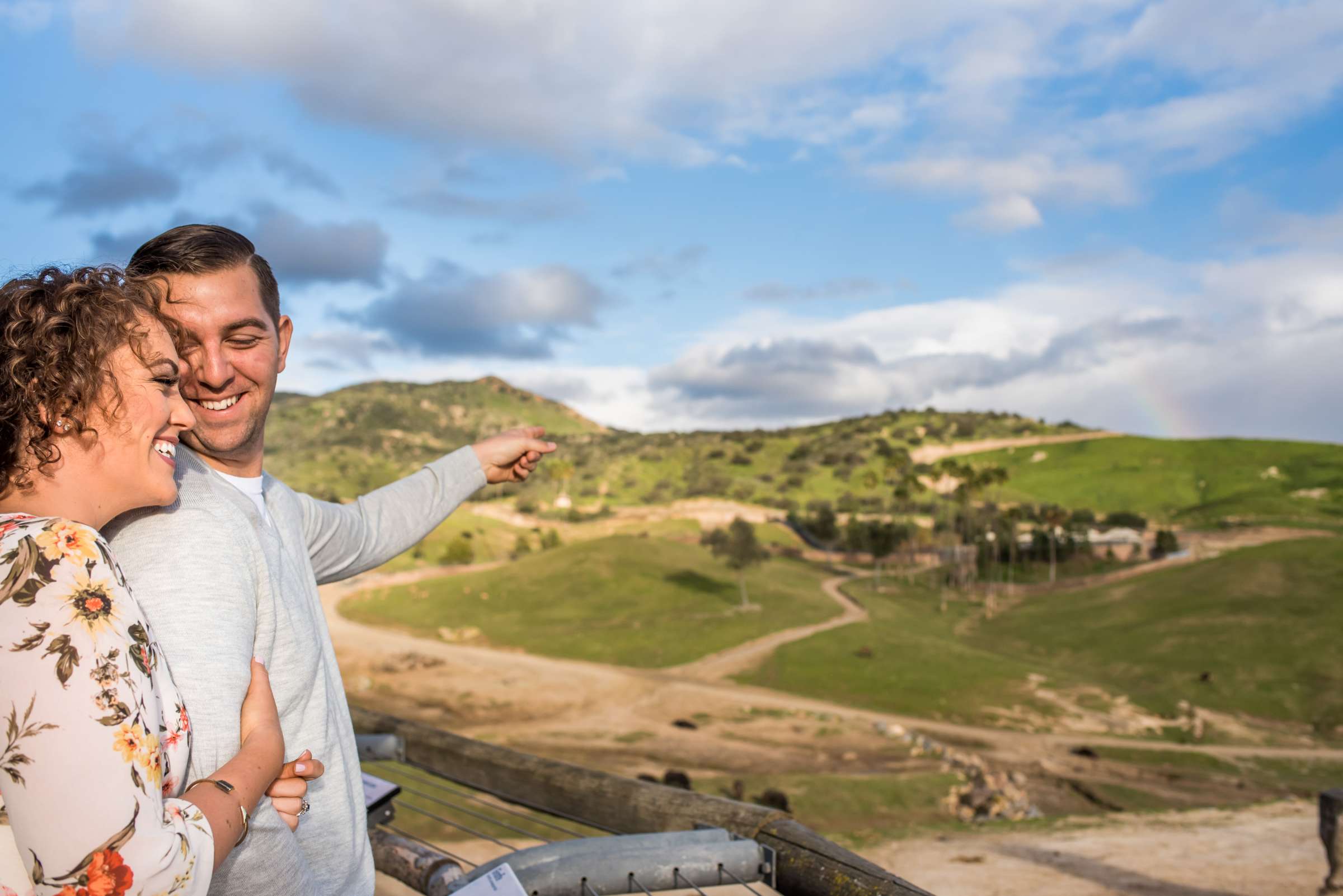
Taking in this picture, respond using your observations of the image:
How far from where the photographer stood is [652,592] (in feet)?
161

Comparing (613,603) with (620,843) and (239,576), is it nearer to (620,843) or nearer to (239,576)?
(620,843)

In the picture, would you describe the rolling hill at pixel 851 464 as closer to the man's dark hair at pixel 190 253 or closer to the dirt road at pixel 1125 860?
the dirt road at pixel 1125 860

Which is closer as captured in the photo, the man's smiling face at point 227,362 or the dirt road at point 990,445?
the man's smiling face at point 227,362

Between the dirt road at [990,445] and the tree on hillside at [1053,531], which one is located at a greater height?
the dirt road at [990,445]

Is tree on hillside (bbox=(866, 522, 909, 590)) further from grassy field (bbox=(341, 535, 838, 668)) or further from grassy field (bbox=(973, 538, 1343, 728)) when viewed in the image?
grassy field (bbox=(973, 538, 1343, 728))

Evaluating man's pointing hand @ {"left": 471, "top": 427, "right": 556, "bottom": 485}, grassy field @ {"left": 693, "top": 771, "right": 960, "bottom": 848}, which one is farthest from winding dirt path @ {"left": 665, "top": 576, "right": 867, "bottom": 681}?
man's pointing hand @ {"left": 471, "top": 427, "right": 556, "bottom": 485}

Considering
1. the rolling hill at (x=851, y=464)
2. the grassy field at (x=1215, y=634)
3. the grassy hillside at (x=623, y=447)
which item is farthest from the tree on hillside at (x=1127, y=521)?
the grassy field at (x=1215, y=634)

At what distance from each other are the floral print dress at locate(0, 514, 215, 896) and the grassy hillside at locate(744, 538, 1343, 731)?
1248 inches

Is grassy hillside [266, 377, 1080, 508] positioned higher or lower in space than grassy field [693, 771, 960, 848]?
higher

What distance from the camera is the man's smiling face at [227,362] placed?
79.7 inches

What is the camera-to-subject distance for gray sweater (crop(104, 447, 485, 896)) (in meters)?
1.64

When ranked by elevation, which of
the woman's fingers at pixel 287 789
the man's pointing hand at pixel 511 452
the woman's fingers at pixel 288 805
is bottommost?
the woman's fingers at pixel 288 805

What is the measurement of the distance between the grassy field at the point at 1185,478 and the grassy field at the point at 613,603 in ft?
138

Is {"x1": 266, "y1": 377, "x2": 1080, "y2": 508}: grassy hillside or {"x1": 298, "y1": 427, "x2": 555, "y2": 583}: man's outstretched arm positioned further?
{"x1": 266, "y1": 377, "x2": 1080, "y2": 508}: grassy hillside
